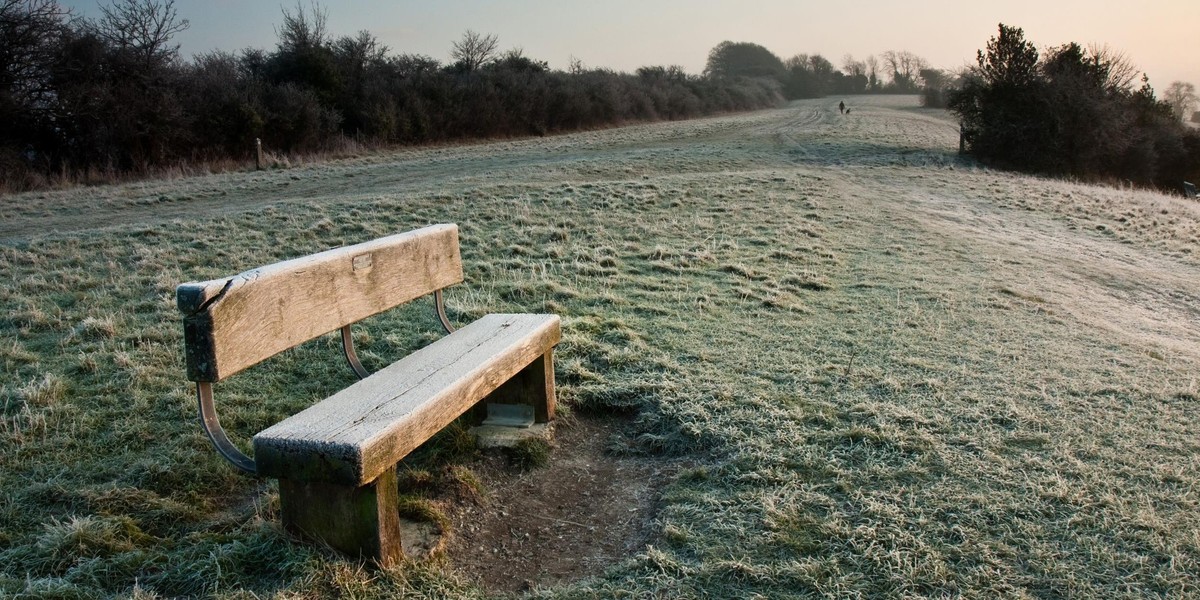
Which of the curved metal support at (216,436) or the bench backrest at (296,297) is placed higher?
the bench backrest at (296,297)

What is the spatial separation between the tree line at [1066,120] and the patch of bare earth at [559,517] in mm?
Result: 27186

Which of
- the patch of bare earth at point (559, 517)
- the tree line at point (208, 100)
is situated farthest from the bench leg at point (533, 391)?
the tree line at point (208, 100)

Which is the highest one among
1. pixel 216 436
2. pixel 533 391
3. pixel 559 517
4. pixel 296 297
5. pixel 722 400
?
pixel 296 297

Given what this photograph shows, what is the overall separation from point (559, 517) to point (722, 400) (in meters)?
1.39

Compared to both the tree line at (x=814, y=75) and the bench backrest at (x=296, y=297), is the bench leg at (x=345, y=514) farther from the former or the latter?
the tree line at (x=814, y=75)

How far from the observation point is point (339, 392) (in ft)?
10.2

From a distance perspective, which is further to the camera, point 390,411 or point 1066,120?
point 1066,120

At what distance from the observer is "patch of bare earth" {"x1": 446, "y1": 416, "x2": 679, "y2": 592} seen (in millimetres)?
3088

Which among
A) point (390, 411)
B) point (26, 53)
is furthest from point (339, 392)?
point (26, 53)

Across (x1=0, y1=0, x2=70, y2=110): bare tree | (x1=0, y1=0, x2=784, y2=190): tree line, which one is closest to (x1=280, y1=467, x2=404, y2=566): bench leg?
(x1=0, y1=0, x2=784, y2=190): tree line

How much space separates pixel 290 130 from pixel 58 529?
1028 inches

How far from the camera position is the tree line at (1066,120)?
27234mm

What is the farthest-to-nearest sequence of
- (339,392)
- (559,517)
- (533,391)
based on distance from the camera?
1. (533,391)
2. (559,517)
3. (339,392)

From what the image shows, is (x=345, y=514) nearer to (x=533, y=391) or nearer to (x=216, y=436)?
(x=216, y=436)
